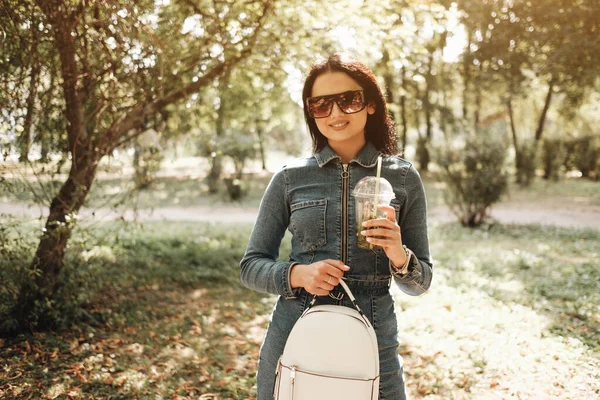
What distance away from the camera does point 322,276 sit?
170cm

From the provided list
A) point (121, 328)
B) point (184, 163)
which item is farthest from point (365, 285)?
point (184, 163)

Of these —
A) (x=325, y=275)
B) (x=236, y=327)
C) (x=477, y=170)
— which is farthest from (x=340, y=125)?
(x=477, y=170)

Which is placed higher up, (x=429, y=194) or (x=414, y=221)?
(x=414, y=221)

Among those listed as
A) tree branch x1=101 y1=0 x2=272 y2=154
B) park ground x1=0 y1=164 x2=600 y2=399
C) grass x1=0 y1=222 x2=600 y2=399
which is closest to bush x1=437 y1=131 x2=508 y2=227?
park ground x1=0 y1=164 x2=600 y2=399

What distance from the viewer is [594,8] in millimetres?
10102

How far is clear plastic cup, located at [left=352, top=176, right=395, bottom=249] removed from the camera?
1726 millimetres

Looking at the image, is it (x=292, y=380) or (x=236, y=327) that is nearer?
(x=292, y=380)

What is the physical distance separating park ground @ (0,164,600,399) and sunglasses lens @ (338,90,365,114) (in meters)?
3.00

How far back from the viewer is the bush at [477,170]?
1110cm

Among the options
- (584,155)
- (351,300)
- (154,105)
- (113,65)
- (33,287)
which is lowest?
(33,287)

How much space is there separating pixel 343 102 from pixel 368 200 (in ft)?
1.29

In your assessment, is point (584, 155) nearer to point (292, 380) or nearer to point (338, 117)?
point (338, 117)

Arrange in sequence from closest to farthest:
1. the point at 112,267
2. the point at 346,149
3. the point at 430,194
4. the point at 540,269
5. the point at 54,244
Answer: the point at 346,149, the point at 54,244, the point at 112,267, the point at 540,269, the point at 430,194

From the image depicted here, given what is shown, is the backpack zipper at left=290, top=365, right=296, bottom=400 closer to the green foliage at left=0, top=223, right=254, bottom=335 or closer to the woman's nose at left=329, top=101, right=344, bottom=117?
the woman's nose at left=329, top=101, right=344, bottom=117
